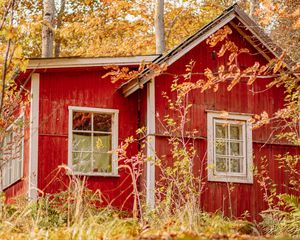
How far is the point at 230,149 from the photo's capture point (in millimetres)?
15906

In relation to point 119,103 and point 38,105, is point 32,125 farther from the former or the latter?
point 119,103

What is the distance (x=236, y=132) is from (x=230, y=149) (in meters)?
0.50

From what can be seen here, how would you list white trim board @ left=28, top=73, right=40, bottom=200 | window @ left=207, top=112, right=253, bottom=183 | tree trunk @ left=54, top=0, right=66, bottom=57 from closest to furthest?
white trim board @ left=28, top=73, right=40, bottom=200 < window @ left=207, top=112, right=253, bottom=183 < tree trunk @ left=54, top=0, right=66, bottom=57

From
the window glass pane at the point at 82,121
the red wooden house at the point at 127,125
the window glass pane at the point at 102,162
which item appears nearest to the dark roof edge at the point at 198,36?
the red wooden house at the point at 127,125

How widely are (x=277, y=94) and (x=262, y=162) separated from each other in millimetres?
1932

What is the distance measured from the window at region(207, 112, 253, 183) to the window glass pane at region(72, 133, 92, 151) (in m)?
2.66

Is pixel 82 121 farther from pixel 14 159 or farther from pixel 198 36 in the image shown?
pixel 198 36

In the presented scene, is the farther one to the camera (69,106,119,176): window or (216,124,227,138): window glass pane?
(216,124,227,138): window glass pane

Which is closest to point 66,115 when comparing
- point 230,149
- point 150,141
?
point 150,141

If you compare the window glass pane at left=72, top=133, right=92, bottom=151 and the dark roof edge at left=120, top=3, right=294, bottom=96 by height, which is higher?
the dark roof edge at left=120, top=3, right=294, bottom=96

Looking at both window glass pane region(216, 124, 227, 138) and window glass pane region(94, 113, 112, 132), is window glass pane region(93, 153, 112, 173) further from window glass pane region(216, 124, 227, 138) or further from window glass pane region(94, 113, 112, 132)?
window glass pane region(216, 124, 227, 138)

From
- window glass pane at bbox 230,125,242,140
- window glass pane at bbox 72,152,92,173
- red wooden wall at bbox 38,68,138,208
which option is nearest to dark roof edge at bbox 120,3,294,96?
red wooden wall at bbox 38,68,138,208

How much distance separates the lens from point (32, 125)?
14.6 m

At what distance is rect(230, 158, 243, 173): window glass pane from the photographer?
52.0ft
